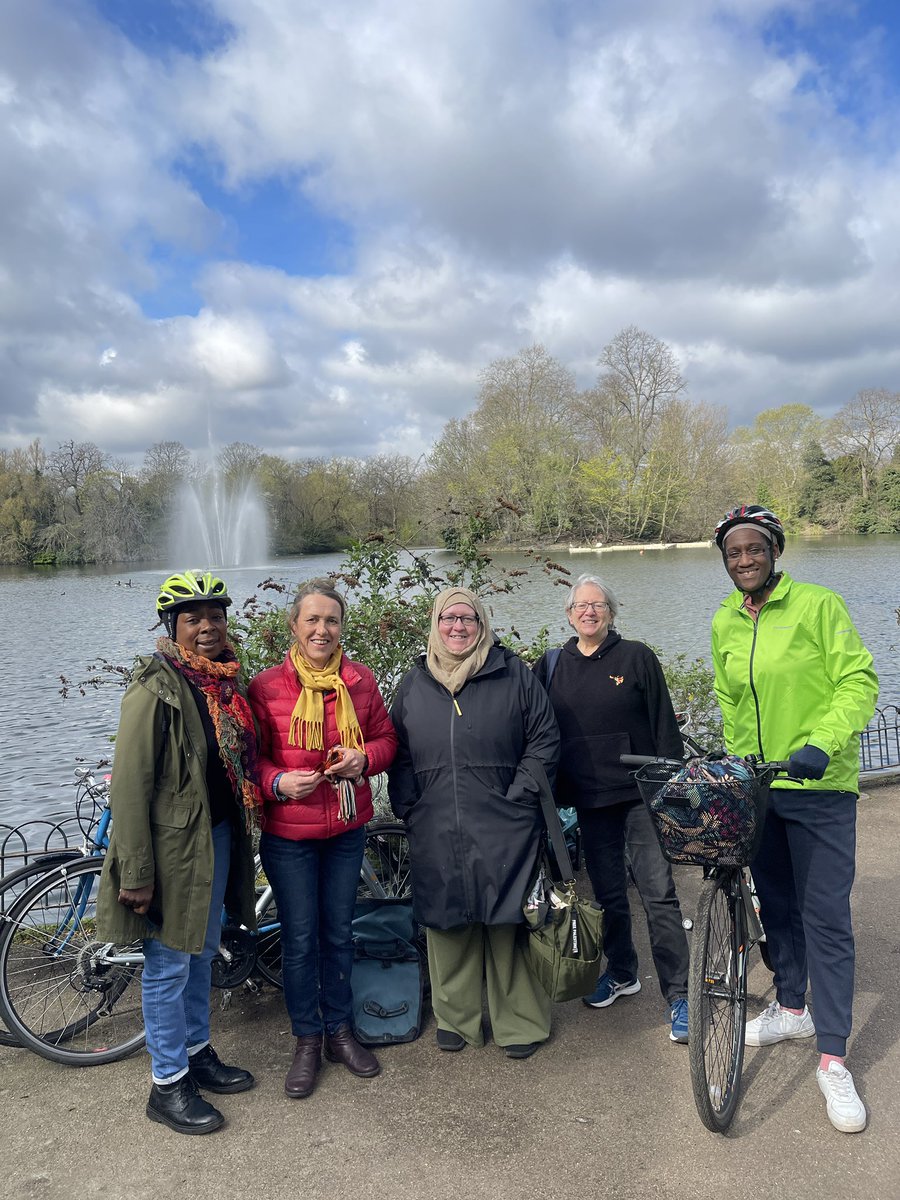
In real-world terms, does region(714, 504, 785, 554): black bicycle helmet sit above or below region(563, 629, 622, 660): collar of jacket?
above

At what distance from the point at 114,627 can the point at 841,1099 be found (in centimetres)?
1904

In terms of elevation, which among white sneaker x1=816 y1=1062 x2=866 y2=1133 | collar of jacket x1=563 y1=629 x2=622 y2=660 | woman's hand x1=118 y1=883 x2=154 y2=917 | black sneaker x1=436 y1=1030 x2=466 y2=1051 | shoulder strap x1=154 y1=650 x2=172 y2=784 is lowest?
black sneaker x1=436 y1=1030 x2=466 y2=1051

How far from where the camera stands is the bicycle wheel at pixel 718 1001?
9.39ft

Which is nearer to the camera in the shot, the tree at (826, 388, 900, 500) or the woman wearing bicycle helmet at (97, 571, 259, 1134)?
the woman wearing bicycle helmet at (97, 571, 259, 1134)

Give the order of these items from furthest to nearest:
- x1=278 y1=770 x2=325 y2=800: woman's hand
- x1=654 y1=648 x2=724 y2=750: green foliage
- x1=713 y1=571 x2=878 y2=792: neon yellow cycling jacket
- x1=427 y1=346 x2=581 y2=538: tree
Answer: x1=427 y1=346 x2=581 y2=538: tree, x1=654 y1=648 x2=724 y2=750: green foliage, x1=278 y1=770 x2=325 y2=800: woman's hand, x1=713 y1=571 x2=878 y2=792: neon yellow cycling jacket

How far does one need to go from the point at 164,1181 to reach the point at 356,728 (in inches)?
64.8

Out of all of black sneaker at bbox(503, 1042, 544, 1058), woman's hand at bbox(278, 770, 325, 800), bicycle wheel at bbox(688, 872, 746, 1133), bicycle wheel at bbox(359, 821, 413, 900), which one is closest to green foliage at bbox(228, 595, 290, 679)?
bicycle wheel at bbox(359, 821, 413, 900)

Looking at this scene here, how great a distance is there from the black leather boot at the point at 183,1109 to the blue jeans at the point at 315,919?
18.0 inches

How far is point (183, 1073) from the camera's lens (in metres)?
3.12

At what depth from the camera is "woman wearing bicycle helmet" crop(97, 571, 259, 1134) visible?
115 inches

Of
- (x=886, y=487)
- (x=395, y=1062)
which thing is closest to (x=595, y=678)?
(x=395, y=1062)

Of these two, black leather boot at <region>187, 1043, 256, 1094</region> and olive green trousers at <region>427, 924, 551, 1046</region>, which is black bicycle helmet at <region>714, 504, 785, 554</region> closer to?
olive green trousers at <region>427, 924, 551, 1046</region>

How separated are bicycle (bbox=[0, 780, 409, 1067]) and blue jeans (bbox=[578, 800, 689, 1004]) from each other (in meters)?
1.63

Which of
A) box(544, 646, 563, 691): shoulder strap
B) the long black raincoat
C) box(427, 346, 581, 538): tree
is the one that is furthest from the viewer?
box(427, 346, 581, 538): tree
